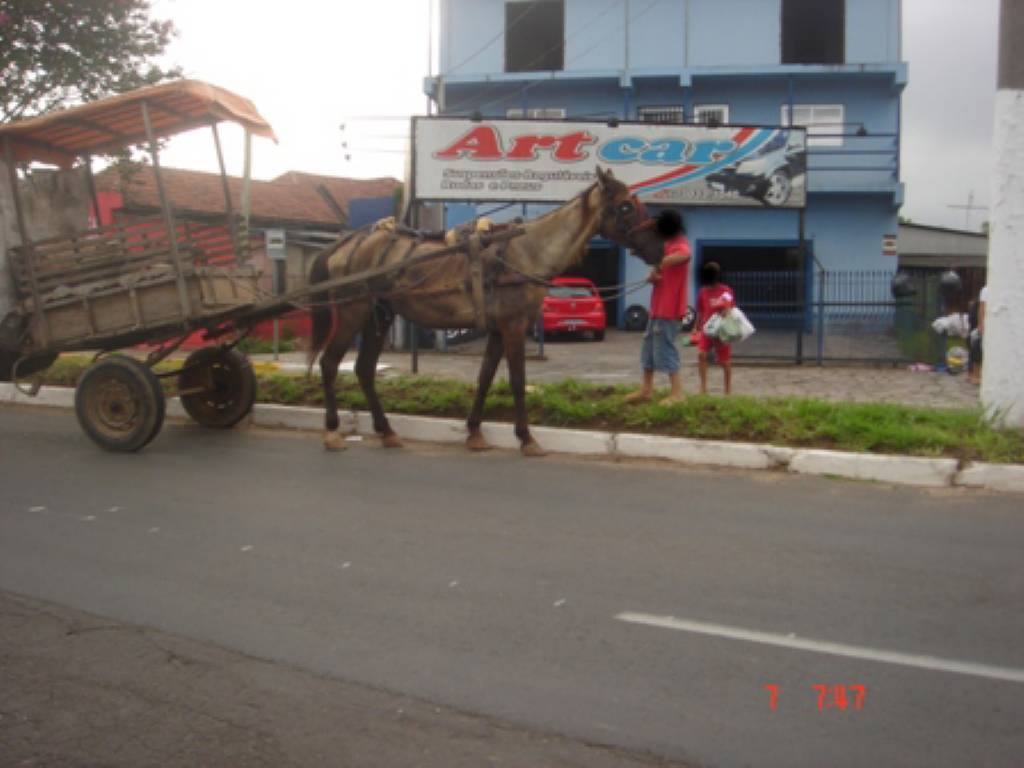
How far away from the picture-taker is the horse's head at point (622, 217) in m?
8.70

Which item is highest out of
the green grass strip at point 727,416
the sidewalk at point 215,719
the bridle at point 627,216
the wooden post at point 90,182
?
the wooden post at point 90,182

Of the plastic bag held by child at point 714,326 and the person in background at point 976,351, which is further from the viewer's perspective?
the person in background at point 976,351

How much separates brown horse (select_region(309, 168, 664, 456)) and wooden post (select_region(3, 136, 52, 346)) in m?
2.35

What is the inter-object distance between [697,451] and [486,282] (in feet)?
7.25

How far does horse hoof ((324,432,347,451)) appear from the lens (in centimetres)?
908

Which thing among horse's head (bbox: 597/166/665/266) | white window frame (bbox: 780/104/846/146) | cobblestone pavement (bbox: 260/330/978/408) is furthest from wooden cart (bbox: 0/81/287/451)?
white window frame (bbox: 780/104/846/146)

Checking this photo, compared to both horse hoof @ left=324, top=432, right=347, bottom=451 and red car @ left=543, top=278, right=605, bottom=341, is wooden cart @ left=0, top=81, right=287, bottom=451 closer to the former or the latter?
horse hoof @ left=324, top=432, right=347, bottom=451

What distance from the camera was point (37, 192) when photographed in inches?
388

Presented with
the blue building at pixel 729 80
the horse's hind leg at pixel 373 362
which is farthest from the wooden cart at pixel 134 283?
the blue building at pixel 729 80

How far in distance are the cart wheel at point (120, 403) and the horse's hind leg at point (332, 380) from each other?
1.38 meters

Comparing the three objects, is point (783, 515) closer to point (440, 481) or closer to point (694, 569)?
point (694, 569)

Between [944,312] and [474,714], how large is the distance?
1417 centimetres

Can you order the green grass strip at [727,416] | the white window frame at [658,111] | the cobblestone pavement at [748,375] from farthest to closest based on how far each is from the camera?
the white window frame at [658,111] → the cobblestone pavement at [748,375] → the green grass strip at [727,416]
